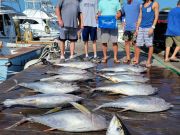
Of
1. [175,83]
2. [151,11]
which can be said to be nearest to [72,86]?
[175,83]

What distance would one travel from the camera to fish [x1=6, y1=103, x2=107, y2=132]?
3.84 meters

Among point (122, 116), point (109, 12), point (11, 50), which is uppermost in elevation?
point (109, 12)

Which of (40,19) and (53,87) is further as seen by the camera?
(40,19)

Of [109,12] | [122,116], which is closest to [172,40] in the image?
[109,12]

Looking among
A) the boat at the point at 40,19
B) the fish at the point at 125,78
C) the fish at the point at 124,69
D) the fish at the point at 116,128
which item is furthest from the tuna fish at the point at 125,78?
the boat at the point at 40,19

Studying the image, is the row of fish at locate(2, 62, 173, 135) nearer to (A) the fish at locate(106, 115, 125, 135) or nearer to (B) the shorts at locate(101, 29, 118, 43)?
(A) the fish at locate(106, 115, 125, 135)

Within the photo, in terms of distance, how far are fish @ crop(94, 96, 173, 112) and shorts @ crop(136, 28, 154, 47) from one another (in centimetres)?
382

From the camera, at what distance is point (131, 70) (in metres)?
7.10

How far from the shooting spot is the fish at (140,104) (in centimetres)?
455

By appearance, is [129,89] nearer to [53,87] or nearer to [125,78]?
[125,78]

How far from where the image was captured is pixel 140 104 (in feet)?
14.9

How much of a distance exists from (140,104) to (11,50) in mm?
8940

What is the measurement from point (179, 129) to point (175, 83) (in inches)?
108

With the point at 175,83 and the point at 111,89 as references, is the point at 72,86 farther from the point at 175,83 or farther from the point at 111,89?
the point at 175,83
